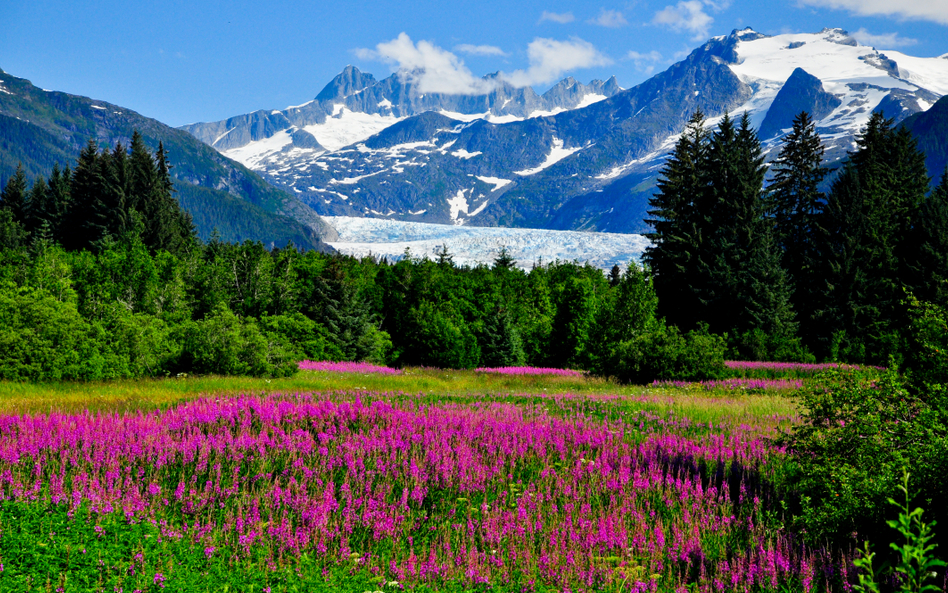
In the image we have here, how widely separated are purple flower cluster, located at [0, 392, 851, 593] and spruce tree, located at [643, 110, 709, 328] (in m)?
36.2

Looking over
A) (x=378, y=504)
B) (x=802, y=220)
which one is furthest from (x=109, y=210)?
(x=378, y=504)

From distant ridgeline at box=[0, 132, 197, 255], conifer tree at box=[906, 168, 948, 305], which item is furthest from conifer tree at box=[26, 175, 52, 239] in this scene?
conifer tree at box=[906, 168, 948, 305]

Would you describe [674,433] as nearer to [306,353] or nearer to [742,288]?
[306,353]

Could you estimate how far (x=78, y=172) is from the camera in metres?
66.0

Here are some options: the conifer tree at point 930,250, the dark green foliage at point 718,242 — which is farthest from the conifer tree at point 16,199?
the conifer tree at point 930,250

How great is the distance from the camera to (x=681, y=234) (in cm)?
4512

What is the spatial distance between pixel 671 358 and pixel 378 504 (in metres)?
18.4

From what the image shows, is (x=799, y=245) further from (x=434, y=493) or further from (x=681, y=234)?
(x=434, y=493)

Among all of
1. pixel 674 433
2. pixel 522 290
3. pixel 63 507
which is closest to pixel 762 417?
pixel 674 433

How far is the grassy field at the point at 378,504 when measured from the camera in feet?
15.5

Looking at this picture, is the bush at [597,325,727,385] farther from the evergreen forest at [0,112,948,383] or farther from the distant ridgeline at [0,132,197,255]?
the distant ridgeline at [0,132,197,255]

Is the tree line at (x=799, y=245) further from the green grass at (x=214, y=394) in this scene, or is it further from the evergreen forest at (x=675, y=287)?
the green grass at (x=214, y=394)

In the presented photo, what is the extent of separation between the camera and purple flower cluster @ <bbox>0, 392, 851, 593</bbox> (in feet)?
16.8

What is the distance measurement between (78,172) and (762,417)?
75.3m
